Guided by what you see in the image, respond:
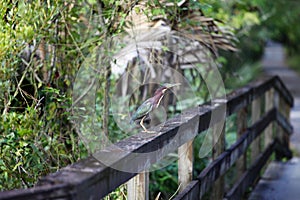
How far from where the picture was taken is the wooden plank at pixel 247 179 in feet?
15.8

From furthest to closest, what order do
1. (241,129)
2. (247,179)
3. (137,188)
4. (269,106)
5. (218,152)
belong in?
(269,106)
(241,129)
(247,179)
(218,152)
(137,188)

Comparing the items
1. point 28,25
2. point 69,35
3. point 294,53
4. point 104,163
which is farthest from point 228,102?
point 294,53

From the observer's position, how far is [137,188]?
9.81 feet

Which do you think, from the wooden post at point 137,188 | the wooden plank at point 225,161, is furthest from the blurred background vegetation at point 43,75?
the wooden post at point 137,188

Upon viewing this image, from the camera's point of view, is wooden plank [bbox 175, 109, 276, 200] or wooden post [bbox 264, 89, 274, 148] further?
wooden post [bbox 264, 89, 274, 148]

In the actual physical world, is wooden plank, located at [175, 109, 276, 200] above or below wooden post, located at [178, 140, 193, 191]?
below

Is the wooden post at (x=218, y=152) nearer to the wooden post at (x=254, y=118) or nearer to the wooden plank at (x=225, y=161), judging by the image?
the wooden plank at (x=225, y=161)

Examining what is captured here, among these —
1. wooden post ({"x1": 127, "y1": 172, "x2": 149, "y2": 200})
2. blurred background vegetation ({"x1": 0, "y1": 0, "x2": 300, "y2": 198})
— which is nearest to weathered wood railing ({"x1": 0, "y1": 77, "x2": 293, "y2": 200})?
wooden post ({"x1": 127, "y1": 172, "x2": 149, "y2": 200})

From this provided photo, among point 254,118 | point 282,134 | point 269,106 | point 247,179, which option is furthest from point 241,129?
point 282,134

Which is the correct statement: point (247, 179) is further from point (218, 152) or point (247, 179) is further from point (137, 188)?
point (137, 188)

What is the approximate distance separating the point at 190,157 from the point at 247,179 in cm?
171

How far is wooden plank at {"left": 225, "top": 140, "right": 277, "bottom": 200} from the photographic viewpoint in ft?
15.8

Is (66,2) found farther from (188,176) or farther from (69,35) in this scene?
(188,176)

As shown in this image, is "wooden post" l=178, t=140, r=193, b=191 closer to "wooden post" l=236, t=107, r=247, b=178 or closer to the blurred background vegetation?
the blurred background vegetation
